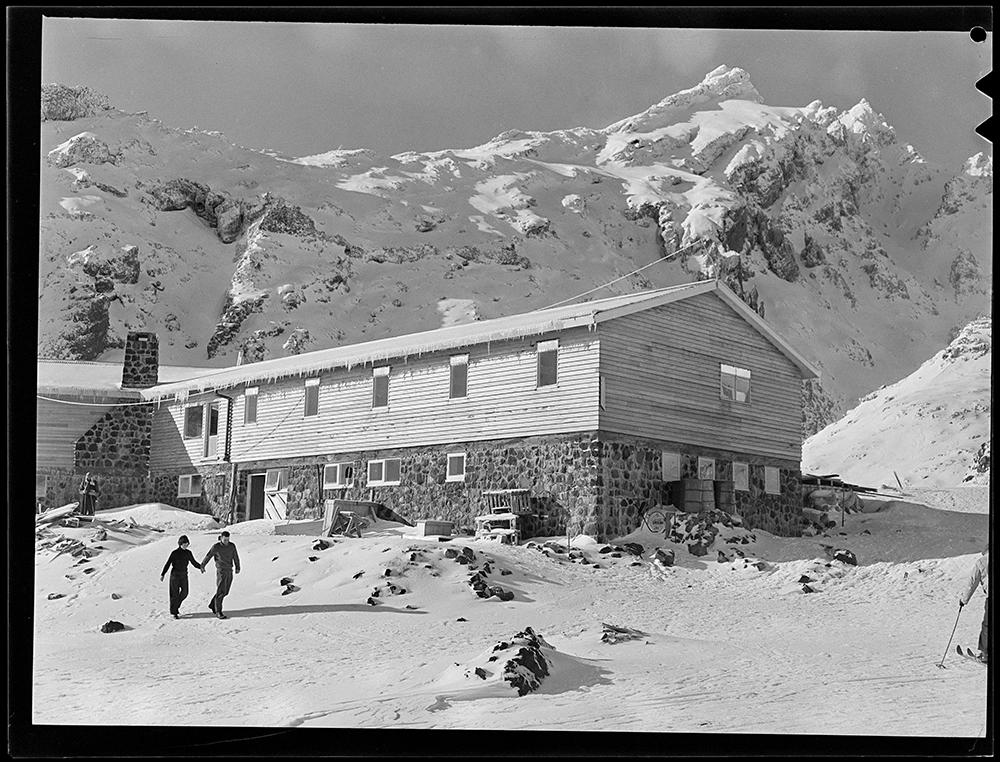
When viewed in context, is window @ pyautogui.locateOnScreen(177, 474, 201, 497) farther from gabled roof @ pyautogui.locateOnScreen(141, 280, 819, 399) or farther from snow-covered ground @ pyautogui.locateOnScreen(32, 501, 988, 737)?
snow-covered ground @ pyautogui.locateOnScreen(32, 501, 988, 737)

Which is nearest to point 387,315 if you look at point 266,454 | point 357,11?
point 266,454

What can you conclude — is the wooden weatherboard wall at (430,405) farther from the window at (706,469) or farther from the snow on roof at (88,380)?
the snow on roof at (88,380)

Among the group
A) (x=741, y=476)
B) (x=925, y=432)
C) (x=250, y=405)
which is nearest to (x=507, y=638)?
(x=741, y=476)

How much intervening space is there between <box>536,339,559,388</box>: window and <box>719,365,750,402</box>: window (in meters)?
4.47

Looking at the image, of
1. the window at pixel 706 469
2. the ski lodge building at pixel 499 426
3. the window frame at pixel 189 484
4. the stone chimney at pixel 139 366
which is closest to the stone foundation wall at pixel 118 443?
the ski lodge building at pixel 499 426

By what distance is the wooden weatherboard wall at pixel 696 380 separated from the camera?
2359 centimetres

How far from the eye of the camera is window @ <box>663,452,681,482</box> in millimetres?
24156

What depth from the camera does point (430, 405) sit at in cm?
2530

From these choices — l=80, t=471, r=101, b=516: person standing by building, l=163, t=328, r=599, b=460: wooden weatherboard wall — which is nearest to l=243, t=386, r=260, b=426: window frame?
l=163, t=328, r=599, b=460: wooden weatherboard wall

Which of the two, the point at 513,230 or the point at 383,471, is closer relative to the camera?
the point at 383,471

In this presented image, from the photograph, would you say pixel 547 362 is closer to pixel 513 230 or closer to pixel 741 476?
pixel 741 476

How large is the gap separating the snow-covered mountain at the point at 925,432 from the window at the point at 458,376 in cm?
1959

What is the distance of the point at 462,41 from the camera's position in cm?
10181

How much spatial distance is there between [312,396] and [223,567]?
9.85 metres
